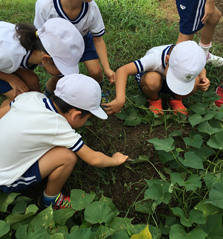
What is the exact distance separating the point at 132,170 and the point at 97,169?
0.24 meters

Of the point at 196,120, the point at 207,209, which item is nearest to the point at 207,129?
the point at 196,120

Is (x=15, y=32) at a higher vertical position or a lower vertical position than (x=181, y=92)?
higher

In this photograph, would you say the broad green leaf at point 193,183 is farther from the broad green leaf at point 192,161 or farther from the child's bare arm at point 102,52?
the child's bare arm at point 102,52

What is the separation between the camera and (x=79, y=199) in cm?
142

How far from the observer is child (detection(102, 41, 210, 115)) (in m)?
1.81

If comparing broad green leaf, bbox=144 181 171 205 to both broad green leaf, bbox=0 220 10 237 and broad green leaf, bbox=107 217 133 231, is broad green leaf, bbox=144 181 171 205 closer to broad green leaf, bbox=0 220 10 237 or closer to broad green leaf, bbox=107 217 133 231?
broad green leaf, bbox=107 217 133 231

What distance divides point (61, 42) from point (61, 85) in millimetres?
347

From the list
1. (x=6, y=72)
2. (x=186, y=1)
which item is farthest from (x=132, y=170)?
(x=186, y=1)

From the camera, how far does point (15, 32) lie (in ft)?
6.12

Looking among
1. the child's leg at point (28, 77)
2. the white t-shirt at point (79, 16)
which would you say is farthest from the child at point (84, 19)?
the child's leg at point (28, 77)

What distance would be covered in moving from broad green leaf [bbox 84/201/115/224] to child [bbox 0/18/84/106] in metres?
0.88

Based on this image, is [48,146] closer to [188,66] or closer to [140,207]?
[140,207]

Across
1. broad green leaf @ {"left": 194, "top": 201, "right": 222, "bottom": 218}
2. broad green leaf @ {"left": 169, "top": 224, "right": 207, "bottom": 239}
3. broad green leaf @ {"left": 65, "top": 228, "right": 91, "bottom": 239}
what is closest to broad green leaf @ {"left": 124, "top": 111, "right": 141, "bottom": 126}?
broad green leaf @ {"left": 194, "top": 201, "right": 222, "bottom": 218}

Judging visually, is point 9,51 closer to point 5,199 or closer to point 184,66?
point 5,199
